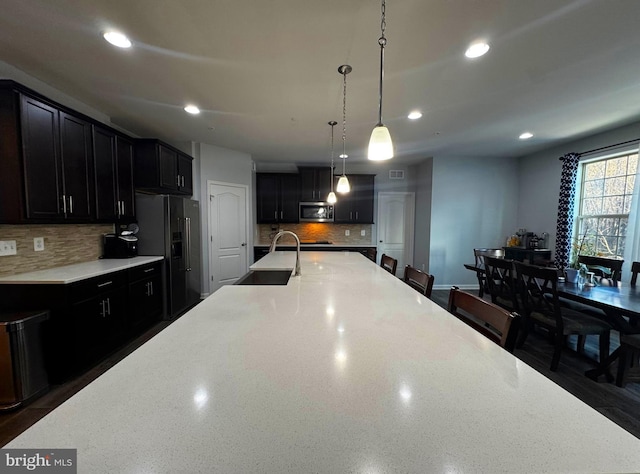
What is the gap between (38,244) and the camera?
2.40 meters

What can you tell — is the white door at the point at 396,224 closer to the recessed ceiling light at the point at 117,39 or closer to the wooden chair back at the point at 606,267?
the wooden chair back at the point at 606,267

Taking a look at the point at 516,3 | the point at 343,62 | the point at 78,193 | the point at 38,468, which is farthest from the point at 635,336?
the point at 78,193

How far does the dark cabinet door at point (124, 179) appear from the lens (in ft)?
9.89

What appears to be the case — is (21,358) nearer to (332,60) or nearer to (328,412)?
(328,412)

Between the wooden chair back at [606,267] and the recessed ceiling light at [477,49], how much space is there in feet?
8.95

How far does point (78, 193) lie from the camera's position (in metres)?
2.48

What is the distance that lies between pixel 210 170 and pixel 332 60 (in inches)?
122

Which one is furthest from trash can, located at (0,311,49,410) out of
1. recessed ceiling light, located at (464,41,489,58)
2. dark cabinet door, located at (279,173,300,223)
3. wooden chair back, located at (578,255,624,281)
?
wooden chair back, located at (578,255,624,281)

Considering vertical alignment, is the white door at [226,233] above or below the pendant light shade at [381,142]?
below

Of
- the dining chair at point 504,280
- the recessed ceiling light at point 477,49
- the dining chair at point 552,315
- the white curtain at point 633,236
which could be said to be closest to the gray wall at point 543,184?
the white curtain at point 633,236

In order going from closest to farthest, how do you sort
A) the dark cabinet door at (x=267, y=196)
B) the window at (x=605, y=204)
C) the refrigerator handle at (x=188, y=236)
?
the window at (x=605, y=204) < the refrigerator handle at (x=188, y=236) < the dark cabinet door at (x=267, y=196)

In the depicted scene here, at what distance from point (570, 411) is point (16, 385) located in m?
Result: 3.01

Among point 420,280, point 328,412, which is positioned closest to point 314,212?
point 420,280

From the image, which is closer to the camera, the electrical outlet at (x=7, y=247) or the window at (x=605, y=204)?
the electrical outlet at (x=7, y=247)
